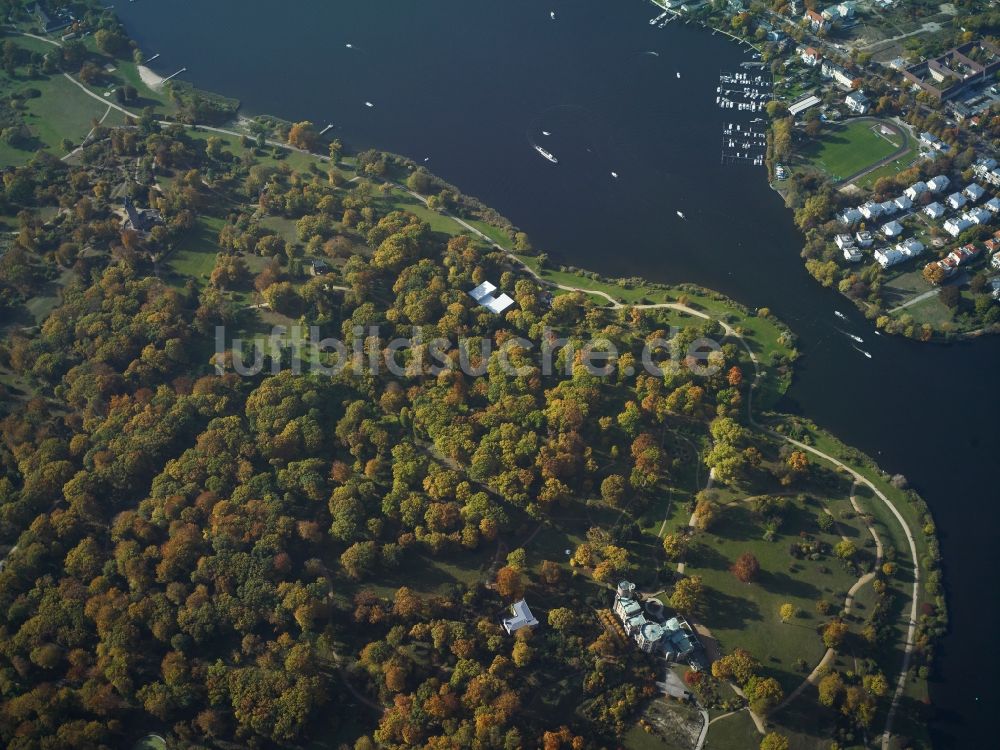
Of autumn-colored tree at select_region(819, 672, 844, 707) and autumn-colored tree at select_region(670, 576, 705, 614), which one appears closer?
autumn-colored tree at select_region(819, 672, 844, 707)

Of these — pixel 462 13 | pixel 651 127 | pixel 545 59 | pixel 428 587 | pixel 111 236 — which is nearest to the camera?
pixel 428 587

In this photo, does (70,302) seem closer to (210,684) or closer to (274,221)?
(274,221)

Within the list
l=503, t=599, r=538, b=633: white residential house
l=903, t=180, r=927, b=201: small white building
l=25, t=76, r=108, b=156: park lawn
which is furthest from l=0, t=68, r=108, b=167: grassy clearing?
l=903, t=180, r=927, b=201: small white building

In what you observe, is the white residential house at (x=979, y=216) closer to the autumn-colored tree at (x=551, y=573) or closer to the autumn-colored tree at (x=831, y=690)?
the autumn-colored tree at (x=831, y=690)

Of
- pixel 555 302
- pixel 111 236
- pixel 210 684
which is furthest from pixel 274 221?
pixel 210 684

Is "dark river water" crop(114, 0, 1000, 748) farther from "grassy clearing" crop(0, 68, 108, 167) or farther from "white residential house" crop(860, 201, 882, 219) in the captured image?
"grassy clearing" crop(0, 68, 108, 167)

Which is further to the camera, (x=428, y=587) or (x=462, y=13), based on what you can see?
(x=462, y=13)

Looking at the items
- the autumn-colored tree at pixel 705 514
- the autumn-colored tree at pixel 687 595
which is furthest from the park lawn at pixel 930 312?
the autumn-colored tree at pixel 687 595
